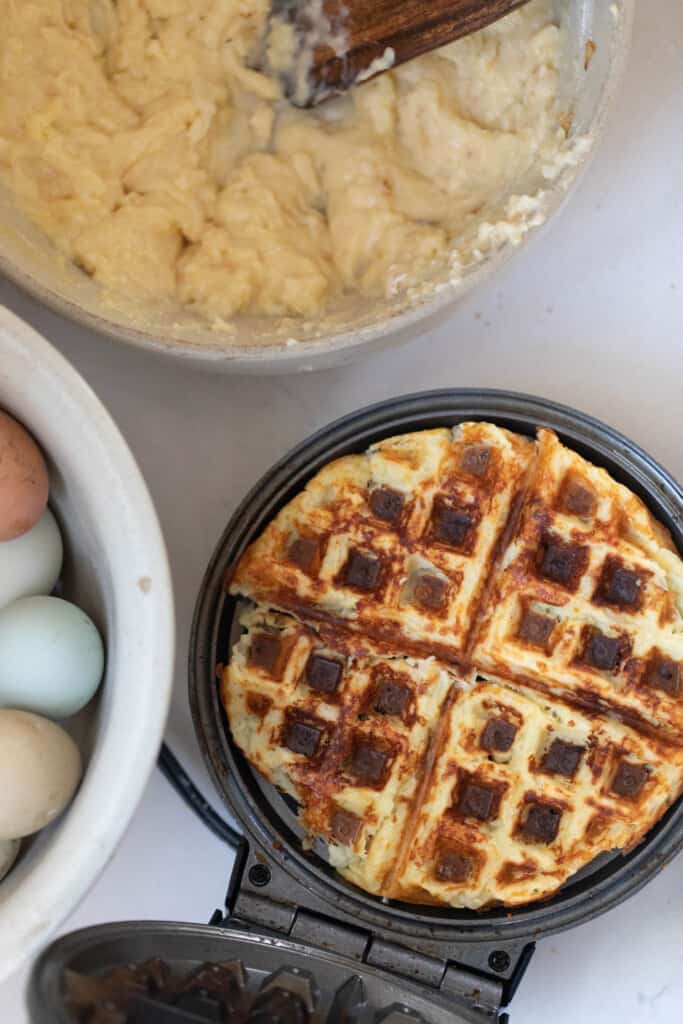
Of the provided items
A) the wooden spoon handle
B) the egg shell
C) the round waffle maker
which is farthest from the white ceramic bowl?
the wooden spoon handle

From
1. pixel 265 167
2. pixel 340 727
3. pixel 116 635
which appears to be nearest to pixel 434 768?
pixel 340 727

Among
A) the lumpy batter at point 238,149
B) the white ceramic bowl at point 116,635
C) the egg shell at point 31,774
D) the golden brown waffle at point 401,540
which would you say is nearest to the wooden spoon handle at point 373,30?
the lumpy batter at point 238,149

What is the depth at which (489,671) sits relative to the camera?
1.02 metres

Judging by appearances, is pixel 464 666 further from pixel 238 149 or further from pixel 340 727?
pixel 238 149

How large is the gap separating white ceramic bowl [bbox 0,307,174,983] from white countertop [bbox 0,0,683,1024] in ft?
1.15

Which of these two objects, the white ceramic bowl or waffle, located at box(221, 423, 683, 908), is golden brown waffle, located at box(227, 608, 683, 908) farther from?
the white ceramic bowl

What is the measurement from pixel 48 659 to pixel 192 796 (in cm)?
36

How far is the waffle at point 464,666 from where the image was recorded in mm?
996

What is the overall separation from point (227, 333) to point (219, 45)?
273 mm

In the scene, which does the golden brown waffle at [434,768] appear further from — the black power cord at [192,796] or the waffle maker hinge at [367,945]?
the black power cord at [192,796]

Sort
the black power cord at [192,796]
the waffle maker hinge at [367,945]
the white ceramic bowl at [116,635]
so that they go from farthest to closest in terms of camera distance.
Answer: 1. the black power cord at [192,796]
2. the waffle maker hinge at [367,945]
3. the white ceramic bowl at [116,635]

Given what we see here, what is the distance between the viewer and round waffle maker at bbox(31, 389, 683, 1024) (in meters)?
0.92

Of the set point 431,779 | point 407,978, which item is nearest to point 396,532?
point 431,779

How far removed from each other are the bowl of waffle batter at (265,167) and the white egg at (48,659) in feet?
0.81
